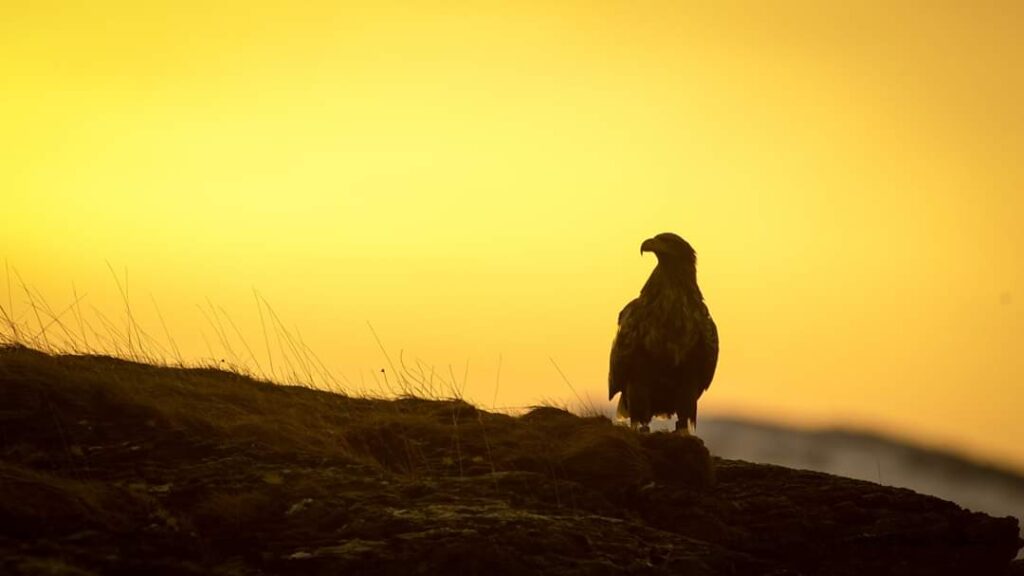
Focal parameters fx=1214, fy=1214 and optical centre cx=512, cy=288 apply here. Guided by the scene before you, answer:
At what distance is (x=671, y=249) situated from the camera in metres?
14.8

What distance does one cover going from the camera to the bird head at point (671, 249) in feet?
48.7

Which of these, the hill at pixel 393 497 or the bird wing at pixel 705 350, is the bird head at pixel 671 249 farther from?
the hill at pixel 393 497

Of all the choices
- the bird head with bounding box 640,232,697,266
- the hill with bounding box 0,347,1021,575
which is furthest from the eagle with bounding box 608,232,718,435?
the hill with bounding box 0,347,1021,575

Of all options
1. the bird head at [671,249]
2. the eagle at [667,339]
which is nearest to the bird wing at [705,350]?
the eagle at [667,339]

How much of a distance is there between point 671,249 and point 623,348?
4.50 ft

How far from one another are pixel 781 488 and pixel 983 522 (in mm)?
1839

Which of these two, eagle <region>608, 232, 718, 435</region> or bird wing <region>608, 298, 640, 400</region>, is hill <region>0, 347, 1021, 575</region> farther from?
bird wing <region>608, 298, 640, 400</region>

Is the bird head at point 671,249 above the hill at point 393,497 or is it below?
above

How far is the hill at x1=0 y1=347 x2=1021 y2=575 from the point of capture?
7984mm

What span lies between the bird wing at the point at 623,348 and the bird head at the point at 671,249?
643 millimetres

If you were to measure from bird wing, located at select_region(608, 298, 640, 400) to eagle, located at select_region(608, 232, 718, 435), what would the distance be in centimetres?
1

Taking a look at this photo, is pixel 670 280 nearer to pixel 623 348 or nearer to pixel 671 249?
pixel 671 249

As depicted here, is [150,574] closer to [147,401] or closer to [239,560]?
[239,560]

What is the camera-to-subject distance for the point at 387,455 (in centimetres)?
1108
